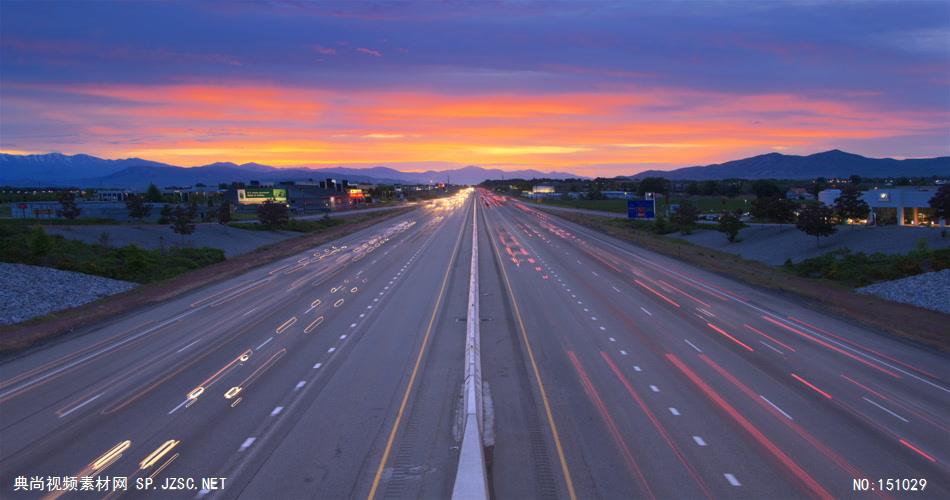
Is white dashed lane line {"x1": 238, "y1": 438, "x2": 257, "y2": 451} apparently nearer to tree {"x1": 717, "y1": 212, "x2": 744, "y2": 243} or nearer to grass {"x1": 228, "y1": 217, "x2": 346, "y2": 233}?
tree {"x1": 717, "y1": 212, "x2": 744, "y2": 243}

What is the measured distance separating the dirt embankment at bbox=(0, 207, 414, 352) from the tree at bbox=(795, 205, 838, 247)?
45.1 m

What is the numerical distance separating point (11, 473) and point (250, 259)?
146ft

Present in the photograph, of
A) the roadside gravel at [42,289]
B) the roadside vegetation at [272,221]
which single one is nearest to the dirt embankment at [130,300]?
the roadside gravel at [42,289]

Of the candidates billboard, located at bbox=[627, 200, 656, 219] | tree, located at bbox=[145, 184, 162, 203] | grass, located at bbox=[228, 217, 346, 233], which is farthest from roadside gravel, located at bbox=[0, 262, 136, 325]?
tree, located at bbox=[145, 184, 162, 203]

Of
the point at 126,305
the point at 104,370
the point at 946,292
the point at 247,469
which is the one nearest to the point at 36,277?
the point at 126,305

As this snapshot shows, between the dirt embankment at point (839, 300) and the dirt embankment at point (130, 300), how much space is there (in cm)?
3422

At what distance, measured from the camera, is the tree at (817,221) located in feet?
178

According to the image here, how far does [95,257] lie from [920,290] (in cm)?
5167

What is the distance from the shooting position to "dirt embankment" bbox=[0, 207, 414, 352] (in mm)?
26828

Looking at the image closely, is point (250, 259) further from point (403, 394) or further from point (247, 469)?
point (247, 469)

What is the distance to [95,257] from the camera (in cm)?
4616

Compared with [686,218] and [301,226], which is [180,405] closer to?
[301,226]

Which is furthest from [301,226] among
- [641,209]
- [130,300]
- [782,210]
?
[782,210]

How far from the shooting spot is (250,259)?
56.4 metres
